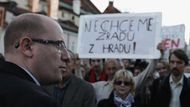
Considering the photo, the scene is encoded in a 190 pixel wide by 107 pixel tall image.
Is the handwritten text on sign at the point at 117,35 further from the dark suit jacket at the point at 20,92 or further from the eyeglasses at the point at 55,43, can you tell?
the dark suit jacket at the point at 20,92

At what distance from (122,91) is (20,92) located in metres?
3.42

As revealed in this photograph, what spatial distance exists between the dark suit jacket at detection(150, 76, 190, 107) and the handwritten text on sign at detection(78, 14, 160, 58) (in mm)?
686

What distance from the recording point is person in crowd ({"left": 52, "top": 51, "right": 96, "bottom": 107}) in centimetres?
453

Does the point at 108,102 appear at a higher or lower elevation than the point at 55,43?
lower

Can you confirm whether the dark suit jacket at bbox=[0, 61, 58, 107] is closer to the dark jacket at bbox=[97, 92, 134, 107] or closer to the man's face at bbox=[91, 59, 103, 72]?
the dark jacket at bbox=[97, 92, 134, 107]

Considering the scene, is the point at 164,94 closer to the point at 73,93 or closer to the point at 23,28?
the point at 73,93

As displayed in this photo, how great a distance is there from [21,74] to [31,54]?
16cm

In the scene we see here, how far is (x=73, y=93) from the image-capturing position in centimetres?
457

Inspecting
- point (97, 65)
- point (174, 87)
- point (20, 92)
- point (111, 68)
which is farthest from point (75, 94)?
point (97, 65)

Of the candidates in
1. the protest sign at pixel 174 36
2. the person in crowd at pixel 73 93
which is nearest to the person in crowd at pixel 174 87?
the person in crowd at pixel 73 93

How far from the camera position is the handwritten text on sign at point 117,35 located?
6.62 metres

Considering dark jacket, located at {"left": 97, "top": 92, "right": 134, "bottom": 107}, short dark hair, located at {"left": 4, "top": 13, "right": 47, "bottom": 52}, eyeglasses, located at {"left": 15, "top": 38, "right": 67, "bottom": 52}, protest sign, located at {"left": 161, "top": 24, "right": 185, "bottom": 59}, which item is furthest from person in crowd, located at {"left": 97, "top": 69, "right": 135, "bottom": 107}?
protest sign, located at {"left": 161, "top": 24, "right": 185, "bottom": 59}

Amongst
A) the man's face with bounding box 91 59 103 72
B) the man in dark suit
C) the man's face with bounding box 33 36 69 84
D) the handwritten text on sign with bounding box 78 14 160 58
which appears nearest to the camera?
the man in dark suit

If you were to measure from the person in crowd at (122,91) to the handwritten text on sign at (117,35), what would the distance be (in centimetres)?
124
